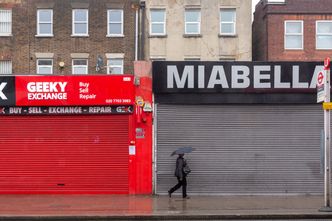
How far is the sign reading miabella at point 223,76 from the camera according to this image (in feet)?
66.9

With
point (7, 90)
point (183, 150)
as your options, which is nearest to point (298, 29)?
point (183, 150)

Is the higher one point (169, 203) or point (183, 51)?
point (183, 51)

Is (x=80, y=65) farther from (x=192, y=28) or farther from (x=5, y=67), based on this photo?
(x=192, y=28)

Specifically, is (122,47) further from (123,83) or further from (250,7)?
(123,83)

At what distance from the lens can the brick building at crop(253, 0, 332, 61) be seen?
40.4 m

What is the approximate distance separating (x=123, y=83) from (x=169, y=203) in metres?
4.78

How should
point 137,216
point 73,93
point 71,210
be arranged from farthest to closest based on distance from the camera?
point 73,93 < point 71,210 < point 137,216

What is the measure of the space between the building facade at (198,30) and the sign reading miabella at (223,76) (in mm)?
18725

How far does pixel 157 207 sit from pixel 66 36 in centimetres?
2414

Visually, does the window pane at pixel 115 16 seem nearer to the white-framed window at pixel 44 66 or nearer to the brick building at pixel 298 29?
the white-framed window at pixel 44 66

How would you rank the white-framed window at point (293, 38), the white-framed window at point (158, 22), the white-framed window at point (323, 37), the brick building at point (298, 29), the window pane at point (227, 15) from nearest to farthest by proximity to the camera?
the white-framed window at point (158, 22) < the window pane at point (227, 15) < the brick building at point (298, 29) < the white-framed window at point (293, 38) < the white-framed window at point (323, 37)

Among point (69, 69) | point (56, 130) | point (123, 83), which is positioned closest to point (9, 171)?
point (56, 130)

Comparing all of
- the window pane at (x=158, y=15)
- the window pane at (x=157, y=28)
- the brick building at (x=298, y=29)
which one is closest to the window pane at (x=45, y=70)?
the window pane at (x=157, y=28)

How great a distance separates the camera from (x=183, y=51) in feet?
129
